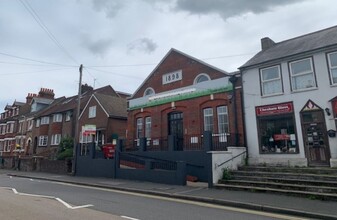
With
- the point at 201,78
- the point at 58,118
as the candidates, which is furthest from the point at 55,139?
the point at 201,78

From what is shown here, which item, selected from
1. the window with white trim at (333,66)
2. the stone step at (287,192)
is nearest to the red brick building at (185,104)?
the stone step at (287,192)

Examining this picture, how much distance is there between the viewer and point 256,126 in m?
16.2

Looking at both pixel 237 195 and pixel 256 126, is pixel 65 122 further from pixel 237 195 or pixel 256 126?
pixel 237 195

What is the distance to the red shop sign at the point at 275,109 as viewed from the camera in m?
15.2

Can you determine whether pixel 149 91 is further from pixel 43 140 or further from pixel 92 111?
pixel 43 140

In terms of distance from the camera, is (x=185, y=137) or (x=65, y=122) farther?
(x=65, y=122)

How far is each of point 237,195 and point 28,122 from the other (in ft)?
130

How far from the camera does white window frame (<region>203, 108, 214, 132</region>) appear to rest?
1895cm

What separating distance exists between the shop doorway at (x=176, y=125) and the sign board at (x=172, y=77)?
271 cm

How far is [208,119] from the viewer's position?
1919cm

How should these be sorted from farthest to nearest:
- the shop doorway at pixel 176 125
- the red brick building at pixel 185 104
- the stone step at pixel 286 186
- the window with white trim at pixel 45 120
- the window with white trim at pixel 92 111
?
1. the window with white trim at pixel 45 120
2. the window with white trim at pixel 92 111
3. the shop doorway at pixel 176 125
4. the red brick building at pixel 185 104
5. the stone step at pixel 286 186

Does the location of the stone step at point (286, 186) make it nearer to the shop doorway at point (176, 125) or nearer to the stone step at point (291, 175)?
the stone step at point (291, 175)

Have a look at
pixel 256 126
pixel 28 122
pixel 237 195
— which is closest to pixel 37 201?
pixel 237 195

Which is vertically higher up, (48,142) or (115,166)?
(48,142)
